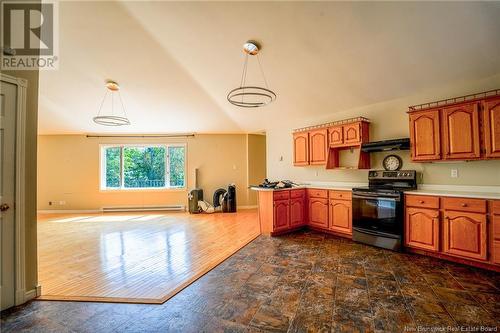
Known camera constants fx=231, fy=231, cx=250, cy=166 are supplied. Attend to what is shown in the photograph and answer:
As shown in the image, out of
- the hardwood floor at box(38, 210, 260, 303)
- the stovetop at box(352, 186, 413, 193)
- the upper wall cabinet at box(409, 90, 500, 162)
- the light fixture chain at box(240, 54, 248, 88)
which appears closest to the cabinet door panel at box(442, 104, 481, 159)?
the upper wall cabinet at box(409, 90, 500, 162)

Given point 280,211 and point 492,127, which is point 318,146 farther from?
point 492,127

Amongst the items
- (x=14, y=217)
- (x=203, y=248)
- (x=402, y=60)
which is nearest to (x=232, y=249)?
(x=203, y=248)

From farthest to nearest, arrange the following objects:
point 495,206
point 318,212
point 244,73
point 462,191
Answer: point 318,212
point 244,73
point 462,191
point 495,206

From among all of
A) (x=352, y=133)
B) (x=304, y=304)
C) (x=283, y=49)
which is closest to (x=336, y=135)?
(x=352, y=133)

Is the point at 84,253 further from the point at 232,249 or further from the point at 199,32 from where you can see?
the point at 199,32

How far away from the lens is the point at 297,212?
15.0 feet

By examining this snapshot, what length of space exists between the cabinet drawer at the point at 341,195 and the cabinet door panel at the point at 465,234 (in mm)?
1306

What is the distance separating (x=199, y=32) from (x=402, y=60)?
287 cm

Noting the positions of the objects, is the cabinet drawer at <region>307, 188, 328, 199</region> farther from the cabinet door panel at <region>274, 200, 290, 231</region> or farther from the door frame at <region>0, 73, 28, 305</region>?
the door frame at <region>0, 73, 28, 305</region>

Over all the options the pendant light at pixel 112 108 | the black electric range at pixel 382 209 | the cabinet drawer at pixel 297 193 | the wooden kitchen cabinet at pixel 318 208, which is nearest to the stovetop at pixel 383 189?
the black electric range at pixel 382 209

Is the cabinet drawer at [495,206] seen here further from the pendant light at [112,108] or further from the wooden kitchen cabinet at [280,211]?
the pendant light at [112,108]

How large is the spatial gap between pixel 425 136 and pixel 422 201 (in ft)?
3.07

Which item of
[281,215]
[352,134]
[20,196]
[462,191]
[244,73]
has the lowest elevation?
[281,215]

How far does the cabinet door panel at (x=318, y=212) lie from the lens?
4.34 m
